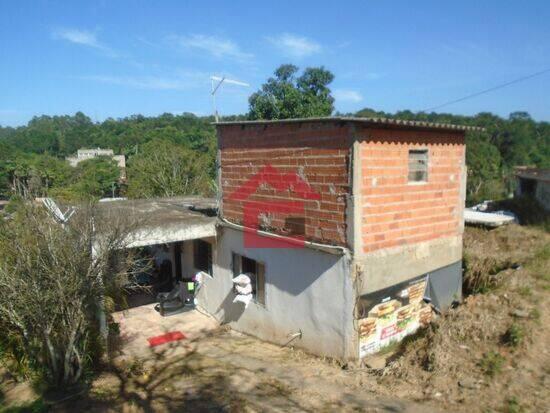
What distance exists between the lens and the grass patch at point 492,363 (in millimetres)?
6119

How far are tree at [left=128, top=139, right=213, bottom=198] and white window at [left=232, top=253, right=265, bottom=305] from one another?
2225cm

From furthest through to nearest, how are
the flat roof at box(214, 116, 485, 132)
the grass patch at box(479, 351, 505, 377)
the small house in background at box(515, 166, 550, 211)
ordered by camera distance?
the small house in background at box(515, 166, 550, 211) → the flat roof at box(214, 116, 485, 132) → the grass patch at box(479, 351, 505, 377)

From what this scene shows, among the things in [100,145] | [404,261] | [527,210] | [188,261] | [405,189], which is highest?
[100,145]

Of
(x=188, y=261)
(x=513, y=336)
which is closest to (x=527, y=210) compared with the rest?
(x=513, y=336)

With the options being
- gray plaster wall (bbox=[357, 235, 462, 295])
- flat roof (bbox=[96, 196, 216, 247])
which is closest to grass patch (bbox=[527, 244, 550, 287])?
gray plaster wall (bbox=[357, 235, 462, 295])

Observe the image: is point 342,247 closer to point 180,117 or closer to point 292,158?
point 292,158

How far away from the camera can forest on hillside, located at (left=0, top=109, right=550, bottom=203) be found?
3250cm

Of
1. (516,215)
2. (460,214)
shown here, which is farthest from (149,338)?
(516,215)

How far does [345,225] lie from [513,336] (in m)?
3.25

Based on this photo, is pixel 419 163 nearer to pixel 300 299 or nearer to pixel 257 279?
pixel 300 299

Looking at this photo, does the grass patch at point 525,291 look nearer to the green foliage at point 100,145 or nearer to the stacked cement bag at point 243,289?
the stacked cement bag at point 243,289

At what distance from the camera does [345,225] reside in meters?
7.17

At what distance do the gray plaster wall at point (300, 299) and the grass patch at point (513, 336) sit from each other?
2505mm

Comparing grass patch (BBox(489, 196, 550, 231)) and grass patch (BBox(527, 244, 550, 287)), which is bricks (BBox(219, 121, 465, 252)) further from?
grass patch (BBox(489, 196, 550, 231))
